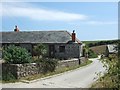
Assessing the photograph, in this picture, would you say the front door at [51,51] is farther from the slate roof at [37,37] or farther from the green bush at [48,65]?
the green bush at [48,65]

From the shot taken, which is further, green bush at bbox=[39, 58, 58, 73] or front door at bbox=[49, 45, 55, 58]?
front door at bbox=[49, 45, 55, 58]

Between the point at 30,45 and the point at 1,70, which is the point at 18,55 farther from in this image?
the point at 30,45

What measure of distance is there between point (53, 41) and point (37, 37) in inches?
119

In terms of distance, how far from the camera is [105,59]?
12773 mm

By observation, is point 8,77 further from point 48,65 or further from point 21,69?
point 48,65

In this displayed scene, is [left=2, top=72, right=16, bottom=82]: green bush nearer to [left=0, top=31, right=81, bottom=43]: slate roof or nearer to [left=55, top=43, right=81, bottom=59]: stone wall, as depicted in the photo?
[left=55, top=43, right=81, bottom=59]: stone wall

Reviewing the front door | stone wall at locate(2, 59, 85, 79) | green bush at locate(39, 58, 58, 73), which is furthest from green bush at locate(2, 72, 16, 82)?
the front door

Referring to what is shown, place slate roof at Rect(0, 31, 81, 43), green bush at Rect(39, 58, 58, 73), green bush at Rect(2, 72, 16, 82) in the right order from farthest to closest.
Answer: slate roof at Rect(0, 31, 81, 43) < green bush at Rect(39, 58, 58, 73) < green bush at Rect(2, 72, 16, 82)

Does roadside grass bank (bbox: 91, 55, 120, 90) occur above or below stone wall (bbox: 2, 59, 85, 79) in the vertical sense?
above

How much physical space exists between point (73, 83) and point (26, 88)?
3.62m

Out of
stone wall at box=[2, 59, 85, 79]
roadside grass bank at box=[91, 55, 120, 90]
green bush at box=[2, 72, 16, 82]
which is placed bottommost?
green bush at box=[2, 72, 16, 82]

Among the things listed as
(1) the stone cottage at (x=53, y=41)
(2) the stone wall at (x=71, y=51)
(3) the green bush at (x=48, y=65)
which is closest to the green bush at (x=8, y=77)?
(3) the green bush at (x=48, y=65)

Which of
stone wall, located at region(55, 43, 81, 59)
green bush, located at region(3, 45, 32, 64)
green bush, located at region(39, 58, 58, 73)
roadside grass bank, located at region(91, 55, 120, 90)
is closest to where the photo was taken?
roadside grass bank, located at region(91, 55, 120, 90)

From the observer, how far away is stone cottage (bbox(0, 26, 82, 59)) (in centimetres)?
3691
